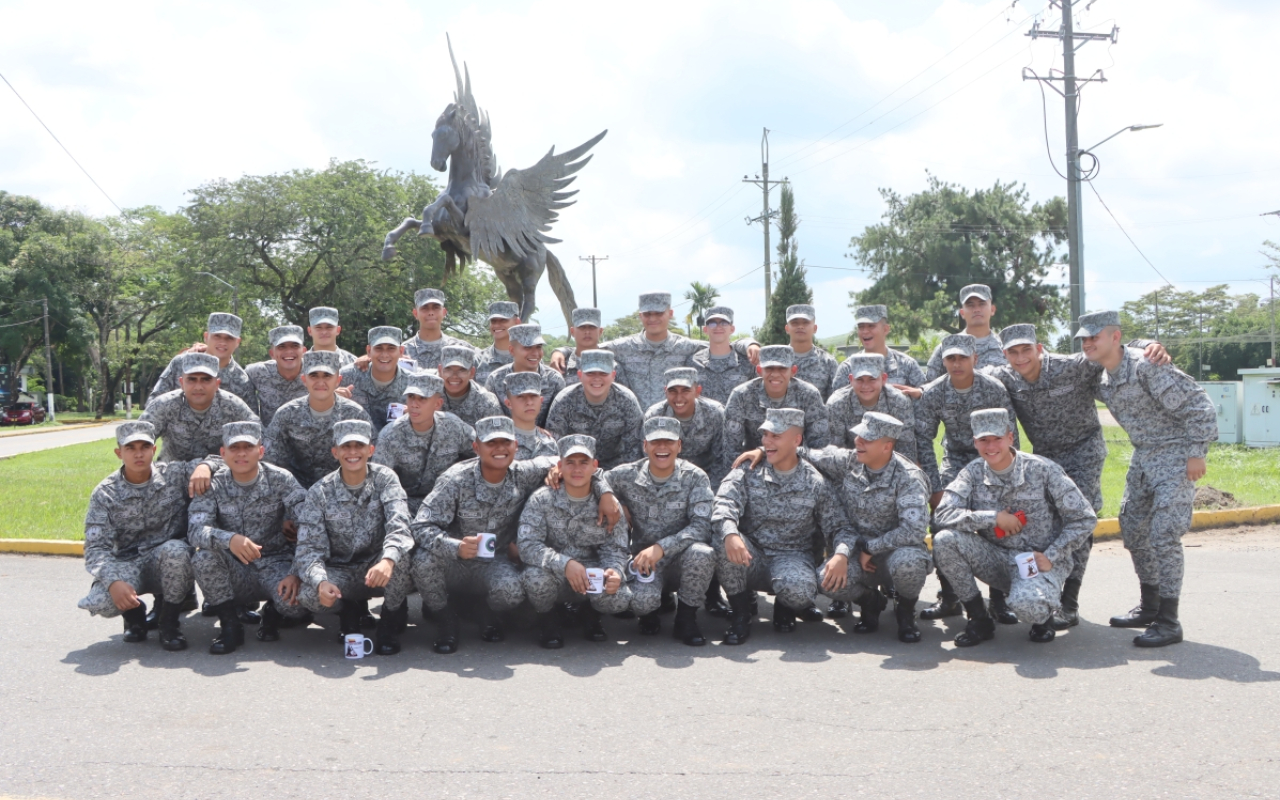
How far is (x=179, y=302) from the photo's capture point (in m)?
35.6

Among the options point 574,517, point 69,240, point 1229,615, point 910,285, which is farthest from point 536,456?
point 69,240

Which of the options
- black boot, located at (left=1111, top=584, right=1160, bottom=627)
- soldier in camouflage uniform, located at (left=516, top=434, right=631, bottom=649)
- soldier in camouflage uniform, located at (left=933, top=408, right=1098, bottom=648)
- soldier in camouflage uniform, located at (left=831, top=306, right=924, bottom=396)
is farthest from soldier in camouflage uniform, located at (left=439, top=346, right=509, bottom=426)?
black boot, located at (left=1111, top=584, right=1160, bottom=627)

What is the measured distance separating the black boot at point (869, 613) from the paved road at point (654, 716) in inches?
4.8

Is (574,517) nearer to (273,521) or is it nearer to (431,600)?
(431,600)

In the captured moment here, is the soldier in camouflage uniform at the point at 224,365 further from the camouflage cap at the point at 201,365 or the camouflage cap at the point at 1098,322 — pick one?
the camouflage cap at the point at 1098,322

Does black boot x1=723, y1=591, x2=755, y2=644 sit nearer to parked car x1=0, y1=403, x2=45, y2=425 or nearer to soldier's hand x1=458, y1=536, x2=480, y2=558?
soldier's hand x1=458, y1=536, x2=480, y2=558

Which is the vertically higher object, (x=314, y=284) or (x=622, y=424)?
(x=314, y=284)

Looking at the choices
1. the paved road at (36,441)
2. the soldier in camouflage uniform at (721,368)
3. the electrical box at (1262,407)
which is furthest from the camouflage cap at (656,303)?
the paved road at (36,441)

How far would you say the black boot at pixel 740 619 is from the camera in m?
5.68

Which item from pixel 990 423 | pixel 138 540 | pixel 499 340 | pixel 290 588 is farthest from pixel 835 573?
pixel 138 540

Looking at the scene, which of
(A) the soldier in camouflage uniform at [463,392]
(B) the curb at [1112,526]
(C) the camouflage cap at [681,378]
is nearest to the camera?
(C) the camouflage cap at [681,378]

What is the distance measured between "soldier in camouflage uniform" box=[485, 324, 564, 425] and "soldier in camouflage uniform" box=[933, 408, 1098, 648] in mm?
2959

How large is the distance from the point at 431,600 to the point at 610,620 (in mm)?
1183

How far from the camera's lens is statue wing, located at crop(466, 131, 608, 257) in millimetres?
10922
